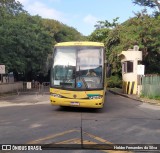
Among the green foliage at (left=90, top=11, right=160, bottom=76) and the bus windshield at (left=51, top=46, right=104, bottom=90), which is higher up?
the green foliage at (left=90, top=11, right=160, bottom=76)

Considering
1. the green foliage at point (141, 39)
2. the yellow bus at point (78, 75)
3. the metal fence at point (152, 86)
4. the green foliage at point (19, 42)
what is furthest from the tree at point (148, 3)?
the yellow bus at point (78, 75)

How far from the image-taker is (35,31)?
1988 inches

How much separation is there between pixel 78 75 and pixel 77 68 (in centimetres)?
35

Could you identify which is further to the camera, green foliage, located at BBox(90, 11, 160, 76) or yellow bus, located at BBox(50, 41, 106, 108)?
green foliage, located at BBox(90, 11, 160, 76)

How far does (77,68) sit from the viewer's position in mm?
17000

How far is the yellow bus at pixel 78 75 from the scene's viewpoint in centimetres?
1667

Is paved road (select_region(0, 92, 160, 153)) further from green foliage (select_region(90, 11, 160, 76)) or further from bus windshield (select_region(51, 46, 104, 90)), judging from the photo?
green foliage (select_region(90, 11, 160, 76))

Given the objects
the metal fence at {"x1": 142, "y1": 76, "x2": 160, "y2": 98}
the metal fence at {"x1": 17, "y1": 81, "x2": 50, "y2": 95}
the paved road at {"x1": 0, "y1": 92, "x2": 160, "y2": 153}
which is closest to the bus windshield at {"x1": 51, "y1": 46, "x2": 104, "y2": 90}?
the paved road at {"x1": 0, "y1": 92, "x2": 160, "y2": 153}

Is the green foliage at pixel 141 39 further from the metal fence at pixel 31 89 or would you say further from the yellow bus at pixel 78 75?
the yellow bus at pixel 78 75

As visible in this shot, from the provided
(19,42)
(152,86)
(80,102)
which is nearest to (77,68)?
(80,102)

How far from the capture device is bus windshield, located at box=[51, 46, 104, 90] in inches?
661

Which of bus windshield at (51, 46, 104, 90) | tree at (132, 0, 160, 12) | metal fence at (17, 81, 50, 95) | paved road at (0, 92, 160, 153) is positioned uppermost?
tree at (132, 0, 160, 12)

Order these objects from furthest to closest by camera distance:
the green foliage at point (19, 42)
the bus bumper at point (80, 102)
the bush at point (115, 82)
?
the bush at point (115, 82)
the green foliage at point (19, 42)
the bus bumper at point (80, 102)

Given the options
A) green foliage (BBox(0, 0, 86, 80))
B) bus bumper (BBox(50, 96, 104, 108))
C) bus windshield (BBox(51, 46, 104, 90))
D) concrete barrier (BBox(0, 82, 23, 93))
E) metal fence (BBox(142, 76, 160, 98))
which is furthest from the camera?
green foliage (BBox(0, 0, 86, 80))
